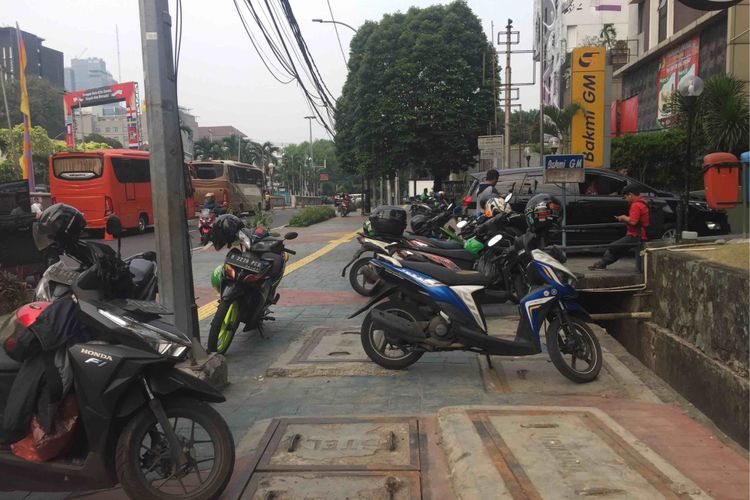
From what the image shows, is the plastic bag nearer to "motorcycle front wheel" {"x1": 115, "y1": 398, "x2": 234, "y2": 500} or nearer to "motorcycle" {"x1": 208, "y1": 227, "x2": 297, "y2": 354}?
"motorcycle front wheel" {"x1": 115, "y1": 398, "x2": 234, "y2": 500}

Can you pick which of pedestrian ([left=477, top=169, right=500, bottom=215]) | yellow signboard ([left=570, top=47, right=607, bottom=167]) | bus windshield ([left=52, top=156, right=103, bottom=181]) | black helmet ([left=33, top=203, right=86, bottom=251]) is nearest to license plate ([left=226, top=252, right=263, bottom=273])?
black helmet ([left=33, top=203, right=86, bottom=251])

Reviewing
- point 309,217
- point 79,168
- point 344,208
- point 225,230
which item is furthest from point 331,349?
point 344,208

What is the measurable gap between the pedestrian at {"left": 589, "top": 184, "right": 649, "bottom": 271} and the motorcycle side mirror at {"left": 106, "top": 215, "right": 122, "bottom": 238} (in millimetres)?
5862

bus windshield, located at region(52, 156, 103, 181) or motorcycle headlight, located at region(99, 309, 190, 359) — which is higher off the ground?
bus windshield, located at region(52, 156, 103, 181)

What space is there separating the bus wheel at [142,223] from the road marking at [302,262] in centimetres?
810

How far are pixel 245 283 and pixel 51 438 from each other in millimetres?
2636

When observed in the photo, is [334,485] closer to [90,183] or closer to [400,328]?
[400,328]

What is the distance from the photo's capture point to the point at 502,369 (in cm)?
500

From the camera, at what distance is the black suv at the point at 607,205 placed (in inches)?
353

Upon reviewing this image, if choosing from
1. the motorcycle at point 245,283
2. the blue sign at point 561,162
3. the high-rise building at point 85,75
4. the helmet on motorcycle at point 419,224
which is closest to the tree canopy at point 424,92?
the helmet on motorcycle at point 419,224

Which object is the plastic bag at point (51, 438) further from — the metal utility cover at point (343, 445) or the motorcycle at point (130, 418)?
the metal utility cover at point (343, 445)

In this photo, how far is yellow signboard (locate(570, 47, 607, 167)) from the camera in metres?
13.5

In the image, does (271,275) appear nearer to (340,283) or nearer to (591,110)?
(340,283)

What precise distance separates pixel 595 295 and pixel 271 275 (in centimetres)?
425
